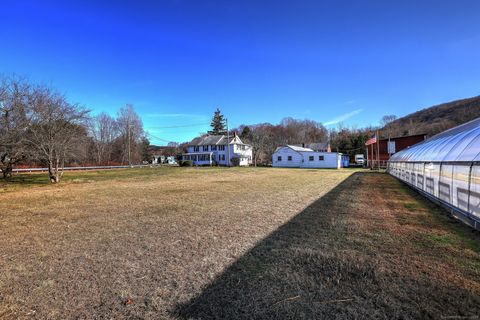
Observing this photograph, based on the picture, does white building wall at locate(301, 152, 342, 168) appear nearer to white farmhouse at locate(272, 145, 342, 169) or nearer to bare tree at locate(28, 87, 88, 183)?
white farmhouse at locate(272, 145, 342, 169)

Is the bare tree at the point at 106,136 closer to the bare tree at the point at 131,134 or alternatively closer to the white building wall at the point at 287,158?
the bare tree at the point at 131,134

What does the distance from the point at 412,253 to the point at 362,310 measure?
2.17 meters

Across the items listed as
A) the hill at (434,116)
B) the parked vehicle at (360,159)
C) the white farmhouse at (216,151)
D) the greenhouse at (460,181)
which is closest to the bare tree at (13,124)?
the greenhouse at (460,181)

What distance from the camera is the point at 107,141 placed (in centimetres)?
5734

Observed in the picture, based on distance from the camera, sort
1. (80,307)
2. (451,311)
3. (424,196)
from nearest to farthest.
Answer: (451,311) < (80,307) < (424,196)

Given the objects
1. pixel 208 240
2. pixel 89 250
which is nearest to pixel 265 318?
pixel 208 240

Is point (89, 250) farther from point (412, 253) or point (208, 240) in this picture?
point (412, 253)

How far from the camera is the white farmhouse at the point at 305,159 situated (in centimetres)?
4509

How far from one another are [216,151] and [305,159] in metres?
18.2

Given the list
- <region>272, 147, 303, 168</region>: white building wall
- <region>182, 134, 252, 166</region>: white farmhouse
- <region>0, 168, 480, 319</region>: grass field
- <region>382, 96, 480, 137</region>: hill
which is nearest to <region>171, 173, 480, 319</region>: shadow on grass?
<region>0, 168, 480, 319</region>: grass field

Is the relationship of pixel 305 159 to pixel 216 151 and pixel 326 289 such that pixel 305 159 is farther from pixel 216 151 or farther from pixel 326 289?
pixel 326 289

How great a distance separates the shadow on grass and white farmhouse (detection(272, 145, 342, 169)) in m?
42.4

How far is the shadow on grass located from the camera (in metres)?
2.73

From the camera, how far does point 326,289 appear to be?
10.5ft
